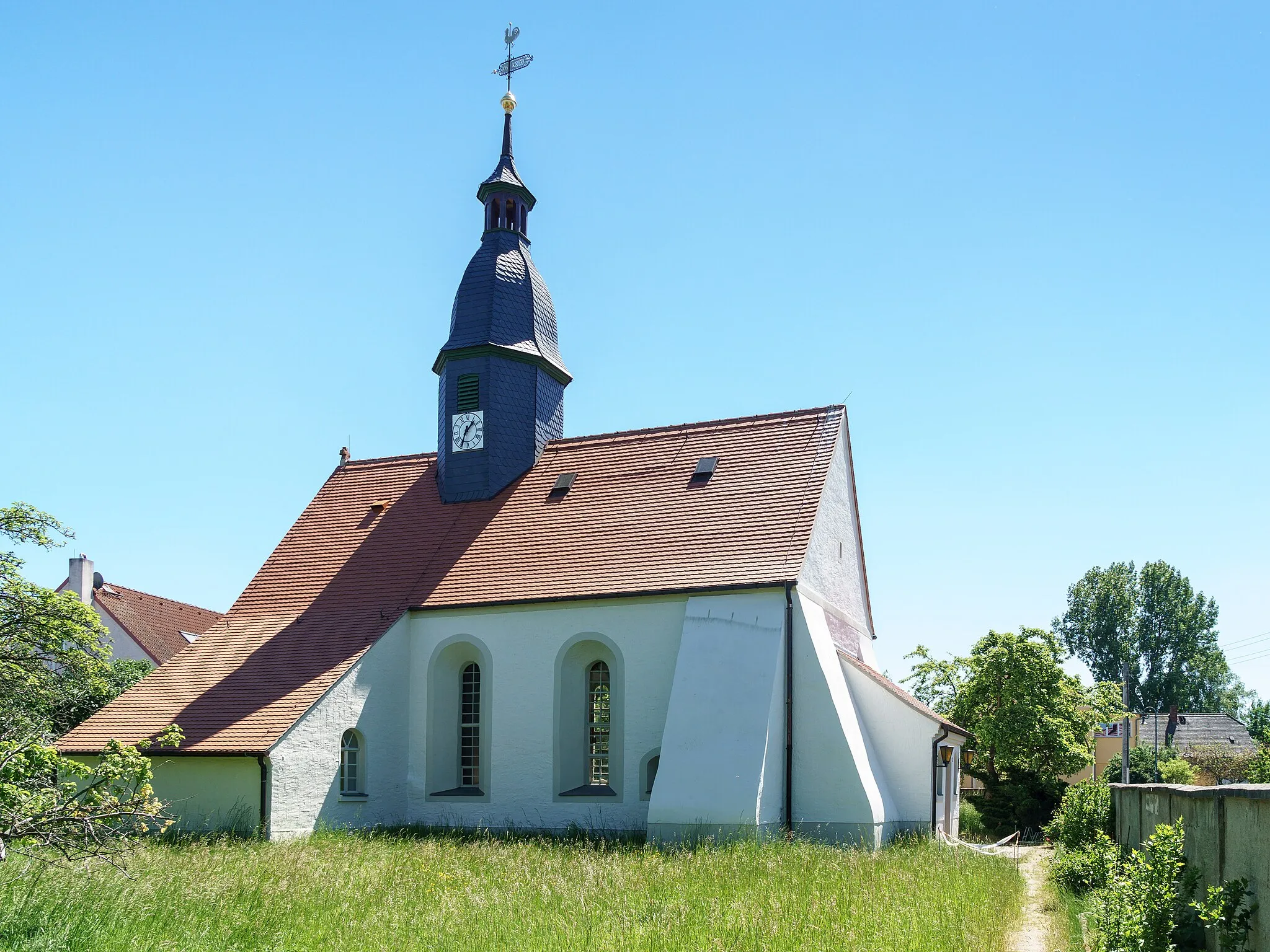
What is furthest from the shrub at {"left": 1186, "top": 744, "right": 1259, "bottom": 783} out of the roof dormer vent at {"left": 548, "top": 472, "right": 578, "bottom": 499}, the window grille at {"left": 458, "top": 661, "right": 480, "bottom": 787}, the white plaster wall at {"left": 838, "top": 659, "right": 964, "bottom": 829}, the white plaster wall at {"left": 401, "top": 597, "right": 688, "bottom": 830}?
the window grille at {"left": 458, "top": 661, "right": 480, "bottom": 787}

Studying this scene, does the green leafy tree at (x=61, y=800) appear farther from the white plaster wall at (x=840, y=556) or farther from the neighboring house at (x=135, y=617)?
the neighboring house at (x=135, y=617)

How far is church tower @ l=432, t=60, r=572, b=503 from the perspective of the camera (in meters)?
24.2

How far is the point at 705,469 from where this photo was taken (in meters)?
22.0

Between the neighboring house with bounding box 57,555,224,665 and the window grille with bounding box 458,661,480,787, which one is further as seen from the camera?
the neighboring house with bounding box 57,555,224,665

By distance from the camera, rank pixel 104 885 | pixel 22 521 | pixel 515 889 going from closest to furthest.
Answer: pixel 104 885 → pixel 515 889 → pixel 22 521

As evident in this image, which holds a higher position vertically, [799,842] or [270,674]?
[270,674]

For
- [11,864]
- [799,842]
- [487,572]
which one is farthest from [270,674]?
[799,842]

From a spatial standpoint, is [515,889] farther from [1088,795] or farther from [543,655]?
[1088,795]

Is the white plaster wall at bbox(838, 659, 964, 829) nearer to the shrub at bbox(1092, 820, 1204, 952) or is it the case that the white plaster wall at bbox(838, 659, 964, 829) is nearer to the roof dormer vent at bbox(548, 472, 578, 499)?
the roof dormer vent at bbox(548, 472, 578, 499)

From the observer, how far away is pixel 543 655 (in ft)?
66.7

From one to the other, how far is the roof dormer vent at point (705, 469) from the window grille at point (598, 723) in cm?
426

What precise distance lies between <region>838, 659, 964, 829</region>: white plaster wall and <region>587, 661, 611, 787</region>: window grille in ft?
14.9

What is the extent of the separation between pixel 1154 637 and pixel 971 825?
43.8 metres

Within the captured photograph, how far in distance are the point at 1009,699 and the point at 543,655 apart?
1765 centimetres
